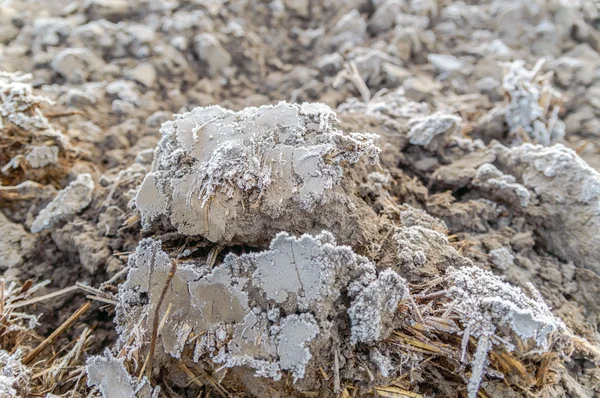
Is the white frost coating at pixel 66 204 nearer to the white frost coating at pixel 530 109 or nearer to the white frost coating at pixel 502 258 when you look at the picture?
the white frost coating at pixel 502 258

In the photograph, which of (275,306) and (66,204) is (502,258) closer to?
(275,306)

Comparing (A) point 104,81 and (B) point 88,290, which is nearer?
(B) point 88,290

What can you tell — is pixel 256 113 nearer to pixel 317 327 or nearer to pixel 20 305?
pixel 317 327

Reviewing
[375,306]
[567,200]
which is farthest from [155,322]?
[567,200]

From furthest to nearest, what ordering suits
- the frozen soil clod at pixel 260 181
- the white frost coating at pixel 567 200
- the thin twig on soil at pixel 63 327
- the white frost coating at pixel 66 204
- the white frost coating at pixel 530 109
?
the white frost coating at pixel 530 109 < the white frost coating at pixel 66 204 < the white frost coating at pixel 567 200 < the thin twig on soil at pixel 63 327 < the frozen soil clod at pixel 260 181

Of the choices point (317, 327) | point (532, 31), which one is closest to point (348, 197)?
point (317, 327)

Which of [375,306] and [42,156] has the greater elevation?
[375,306]

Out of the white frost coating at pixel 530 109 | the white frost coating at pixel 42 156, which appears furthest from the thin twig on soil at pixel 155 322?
the white frost coating at pixel 530 109
